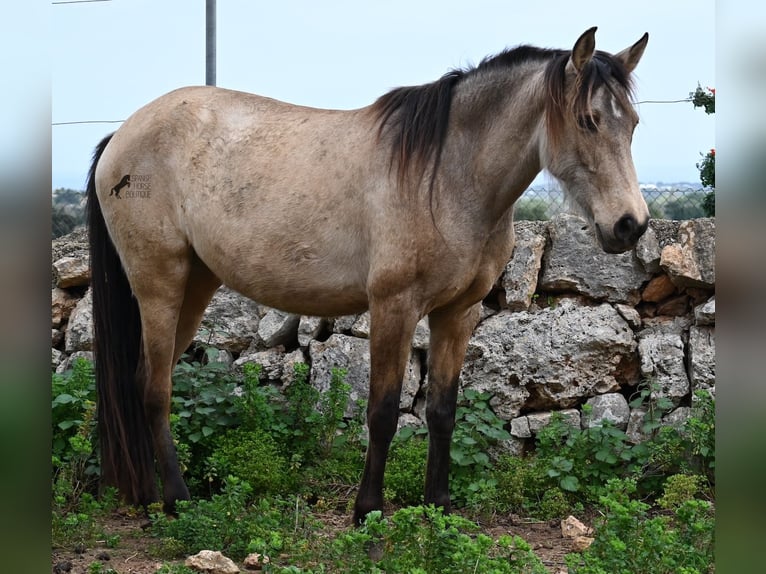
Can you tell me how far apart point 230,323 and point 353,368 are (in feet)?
3.03

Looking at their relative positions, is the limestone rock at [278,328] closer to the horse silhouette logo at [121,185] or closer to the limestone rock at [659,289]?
the horse silhouette logo at [121,185]

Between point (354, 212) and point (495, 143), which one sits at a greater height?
point (495, 143)

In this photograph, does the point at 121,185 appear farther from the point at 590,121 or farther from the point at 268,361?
the point at 590,121

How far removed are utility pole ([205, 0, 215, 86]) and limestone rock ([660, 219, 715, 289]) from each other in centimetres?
289

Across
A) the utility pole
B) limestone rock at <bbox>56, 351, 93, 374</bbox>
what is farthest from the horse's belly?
limestone rock at <bbox>56, 351, 93, 374</bbox>

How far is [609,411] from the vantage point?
16.0 feet

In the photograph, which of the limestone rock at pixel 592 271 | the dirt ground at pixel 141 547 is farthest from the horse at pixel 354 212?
the limestone rock at pixel 592 271

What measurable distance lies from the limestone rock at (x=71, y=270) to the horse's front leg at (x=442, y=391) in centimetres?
277

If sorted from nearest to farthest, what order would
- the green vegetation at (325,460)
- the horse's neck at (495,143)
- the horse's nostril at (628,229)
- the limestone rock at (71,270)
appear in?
the horse's nostril at (628,229) → the horse's neck at (495,143) → the green vegetation at (325,460) → the limestone rock at (71,270)

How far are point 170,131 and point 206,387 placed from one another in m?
1.57

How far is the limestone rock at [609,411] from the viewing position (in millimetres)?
4844

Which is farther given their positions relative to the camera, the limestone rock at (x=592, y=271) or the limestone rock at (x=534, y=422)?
the limestone rock at (x=592, y=271)

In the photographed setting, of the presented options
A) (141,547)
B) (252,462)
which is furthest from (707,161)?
(141,547)
